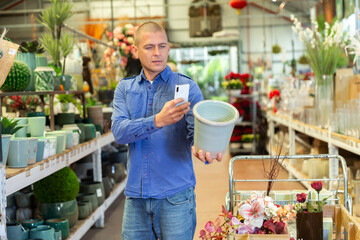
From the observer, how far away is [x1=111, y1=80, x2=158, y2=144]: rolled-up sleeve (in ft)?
6.37

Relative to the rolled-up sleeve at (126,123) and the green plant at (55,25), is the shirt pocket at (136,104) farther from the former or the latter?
the green plant at (55,25)

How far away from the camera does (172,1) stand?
65.6ft

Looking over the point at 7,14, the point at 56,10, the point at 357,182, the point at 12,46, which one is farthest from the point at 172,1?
the point at 12,46

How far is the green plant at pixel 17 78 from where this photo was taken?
3471mm

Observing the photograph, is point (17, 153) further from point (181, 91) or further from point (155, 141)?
point (181, 91)

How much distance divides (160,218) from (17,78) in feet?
6.28

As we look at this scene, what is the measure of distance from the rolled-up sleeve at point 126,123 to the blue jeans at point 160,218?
27 centimetres

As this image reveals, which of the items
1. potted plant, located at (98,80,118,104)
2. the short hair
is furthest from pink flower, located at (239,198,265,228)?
potted plant, located at (98,80,118,104)

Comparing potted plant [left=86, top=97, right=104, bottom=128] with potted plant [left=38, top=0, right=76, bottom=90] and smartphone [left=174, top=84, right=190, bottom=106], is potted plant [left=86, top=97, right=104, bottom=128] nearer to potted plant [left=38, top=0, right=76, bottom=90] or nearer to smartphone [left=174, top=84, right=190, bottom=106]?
potted plant [left=38, top=0, right=76, bottom=90]

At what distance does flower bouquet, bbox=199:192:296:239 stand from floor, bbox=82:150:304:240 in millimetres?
2513

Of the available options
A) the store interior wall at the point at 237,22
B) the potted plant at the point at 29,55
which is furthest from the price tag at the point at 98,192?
the store interior wall at the point at 237,22

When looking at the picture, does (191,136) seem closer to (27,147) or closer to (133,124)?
(133,124)

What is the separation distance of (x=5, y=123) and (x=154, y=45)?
1186 millimetres

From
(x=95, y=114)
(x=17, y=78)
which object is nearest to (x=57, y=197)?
(x=17, y=78)
